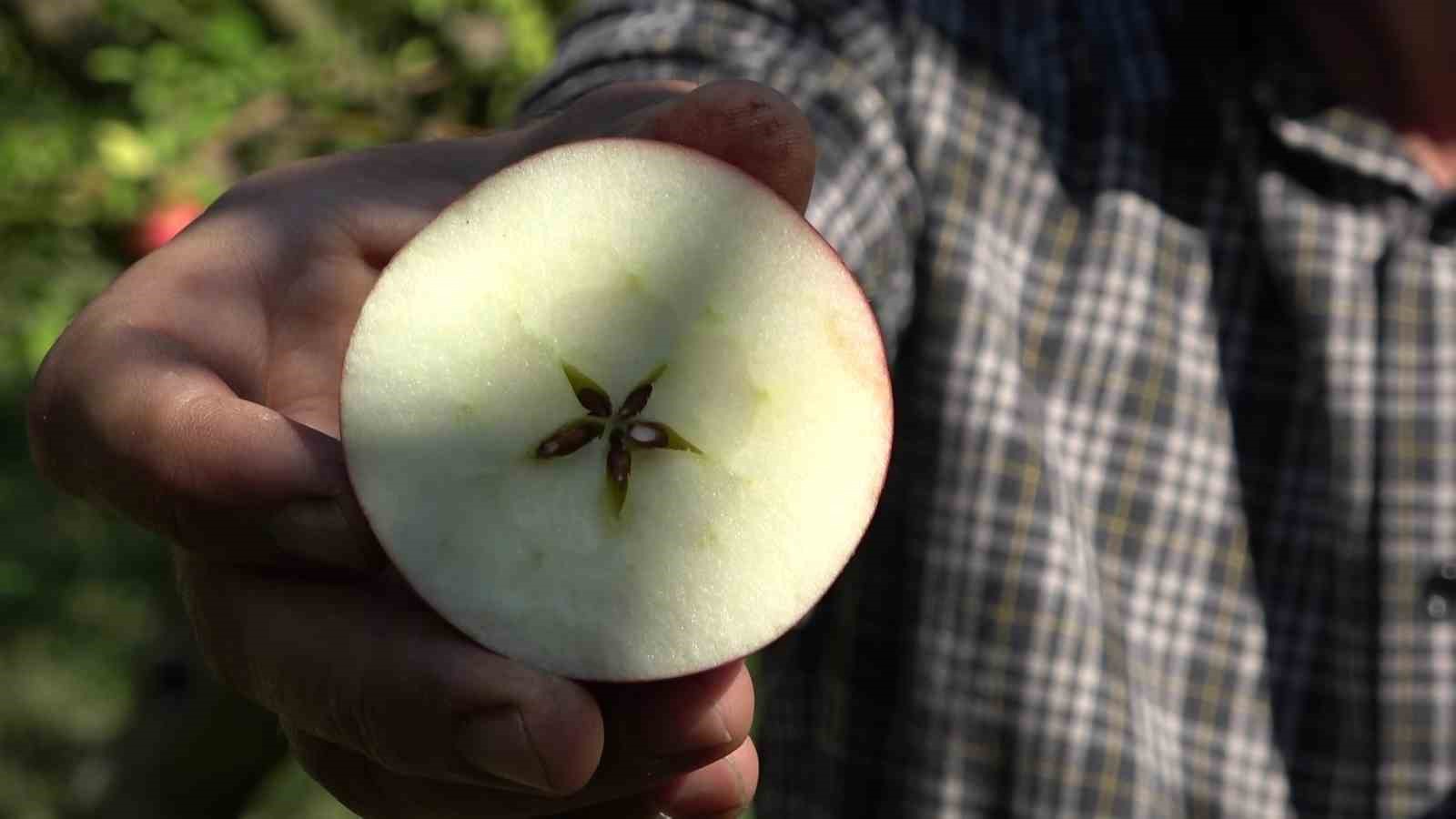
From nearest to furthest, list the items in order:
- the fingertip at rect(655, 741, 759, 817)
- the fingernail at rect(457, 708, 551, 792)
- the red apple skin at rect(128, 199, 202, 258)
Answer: the fingernail at rect(457, 708, 551, 792) → the fingertip at rect(655, 741, 759, 817) → the red apple skin at rect(128, 199, 202, 258)

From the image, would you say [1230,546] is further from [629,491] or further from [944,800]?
[629,491]

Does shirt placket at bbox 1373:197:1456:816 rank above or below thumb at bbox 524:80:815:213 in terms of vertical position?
below

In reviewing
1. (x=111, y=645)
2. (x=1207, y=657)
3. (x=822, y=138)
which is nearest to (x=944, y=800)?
(x=1207, y=657)

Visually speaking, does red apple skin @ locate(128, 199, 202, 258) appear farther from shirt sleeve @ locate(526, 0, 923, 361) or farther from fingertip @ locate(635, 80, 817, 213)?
fingertip @ locate(635, 80, 817, 213)

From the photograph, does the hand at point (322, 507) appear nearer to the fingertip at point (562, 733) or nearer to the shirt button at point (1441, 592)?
the fingertip at point (562, 733)

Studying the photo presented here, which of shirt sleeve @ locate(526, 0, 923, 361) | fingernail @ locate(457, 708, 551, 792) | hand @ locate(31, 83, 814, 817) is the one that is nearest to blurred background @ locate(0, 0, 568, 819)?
shirt sleeve @ locate(526, 0, 923, 361)

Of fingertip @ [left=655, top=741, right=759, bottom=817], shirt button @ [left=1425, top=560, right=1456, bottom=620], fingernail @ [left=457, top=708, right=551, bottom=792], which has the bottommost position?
fingertip @ [left=655, top=741, right=759, bottom=817]
